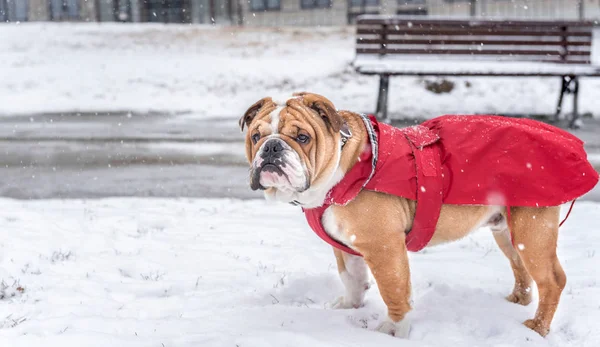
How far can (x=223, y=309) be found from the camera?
11.7 feet

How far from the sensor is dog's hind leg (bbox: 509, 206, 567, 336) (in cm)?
311

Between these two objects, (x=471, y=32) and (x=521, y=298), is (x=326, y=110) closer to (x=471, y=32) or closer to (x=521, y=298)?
(x=521, y=298)

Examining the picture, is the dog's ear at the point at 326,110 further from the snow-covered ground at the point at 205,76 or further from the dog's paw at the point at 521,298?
the snow-covered ground at the point at 205,76

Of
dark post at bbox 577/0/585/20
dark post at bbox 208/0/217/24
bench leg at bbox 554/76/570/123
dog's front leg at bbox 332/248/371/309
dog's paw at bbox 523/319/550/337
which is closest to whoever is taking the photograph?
dog's paw at bbox 523/319/550/337

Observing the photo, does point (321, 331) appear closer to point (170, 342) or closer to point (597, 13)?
point (170, 342)

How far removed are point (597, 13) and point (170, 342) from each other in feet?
81.8

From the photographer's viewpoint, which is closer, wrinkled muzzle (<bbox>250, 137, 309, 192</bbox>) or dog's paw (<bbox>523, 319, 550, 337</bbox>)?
wrinkled muzzle (<bbox>250, 137, 309, 192</bbox>)

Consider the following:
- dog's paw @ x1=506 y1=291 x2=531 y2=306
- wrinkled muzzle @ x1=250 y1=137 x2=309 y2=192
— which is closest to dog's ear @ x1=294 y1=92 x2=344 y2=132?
wrinkled muzzle @ x1=250 y1=137 x2=309 y2=192

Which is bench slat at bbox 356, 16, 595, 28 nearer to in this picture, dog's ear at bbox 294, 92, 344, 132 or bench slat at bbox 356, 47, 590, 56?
bench slat at bbox 356, 47, 590, 56

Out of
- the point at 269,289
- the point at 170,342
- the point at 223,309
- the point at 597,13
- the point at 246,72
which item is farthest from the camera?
the point at 597,13

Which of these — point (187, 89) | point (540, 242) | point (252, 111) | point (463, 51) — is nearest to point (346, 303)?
point (540, 242)

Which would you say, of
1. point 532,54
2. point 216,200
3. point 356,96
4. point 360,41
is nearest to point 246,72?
point 356,96

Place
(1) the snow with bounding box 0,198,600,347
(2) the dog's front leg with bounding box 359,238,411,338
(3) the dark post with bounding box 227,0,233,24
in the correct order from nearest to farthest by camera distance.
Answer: (2) the dog's front leg with bounding box 359,238,411,338, (1) the snow with bounding box 0,198,600,347, (3) the dark post with bounding box 227,0,233,24

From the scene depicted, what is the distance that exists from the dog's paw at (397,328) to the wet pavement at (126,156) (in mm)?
3461
